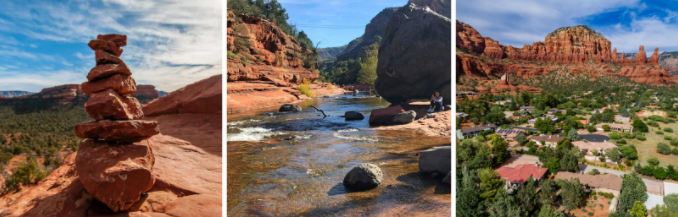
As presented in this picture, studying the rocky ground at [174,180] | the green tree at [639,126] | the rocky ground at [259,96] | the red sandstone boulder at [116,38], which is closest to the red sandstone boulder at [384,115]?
the rocky ground at [259,96]

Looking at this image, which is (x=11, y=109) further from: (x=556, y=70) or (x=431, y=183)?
(x=556, y=70)

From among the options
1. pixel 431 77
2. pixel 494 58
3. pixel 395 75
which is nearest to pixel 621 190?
pixel 494 58

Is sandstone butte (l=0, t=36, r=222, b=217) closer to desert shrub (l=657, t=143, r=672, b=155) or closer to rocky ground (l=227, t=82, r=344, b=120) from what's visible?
rocky ground (l=227, t=82, r=344, b=120)

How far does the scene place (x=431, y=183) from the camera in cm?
440

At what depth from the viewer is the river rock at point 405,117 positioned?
479 centimetres

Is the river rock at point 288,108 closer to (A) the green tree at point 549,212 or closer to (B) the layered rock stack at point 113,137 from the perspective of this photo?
(B) the layered rock stack at point 113,137

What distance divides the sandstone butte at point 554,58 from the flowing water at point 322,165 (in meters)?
2.22

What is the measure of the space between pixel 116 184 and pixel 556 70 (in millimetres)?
6113

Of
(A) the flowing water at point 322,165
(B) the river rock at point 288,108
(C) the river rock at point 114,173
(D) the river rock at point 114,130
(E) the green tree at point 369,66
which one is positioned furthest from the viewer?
(E) the green tree at point 369,66

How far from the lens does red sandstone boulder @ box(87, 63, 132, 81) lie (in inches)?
151

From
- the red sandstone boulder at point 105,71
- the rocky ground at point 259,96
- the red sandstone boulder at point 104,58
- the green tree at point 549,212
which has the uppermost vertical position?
the red sandstone boulder at point 104,58

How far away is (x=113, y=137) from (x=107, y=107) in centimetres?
29

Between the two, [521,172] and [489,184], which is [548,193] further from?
[489,184]

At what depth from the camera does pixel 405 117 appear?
15.7ft
